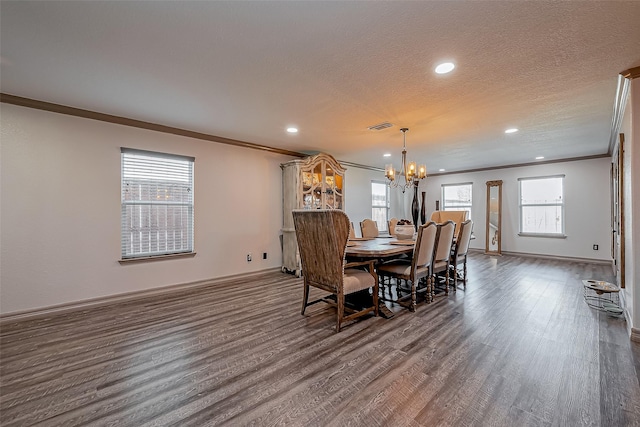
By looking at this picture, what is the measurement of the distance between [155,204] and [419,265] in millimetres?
3674

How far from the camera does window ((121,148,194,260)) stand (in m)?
3.60

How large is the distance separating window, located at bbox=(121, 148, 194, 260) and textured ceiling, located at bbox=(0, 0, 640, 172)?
607 millimetres

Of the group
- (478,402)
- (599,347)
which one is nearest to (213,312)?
(478,402)

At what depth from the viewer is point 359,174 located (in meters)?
7.17

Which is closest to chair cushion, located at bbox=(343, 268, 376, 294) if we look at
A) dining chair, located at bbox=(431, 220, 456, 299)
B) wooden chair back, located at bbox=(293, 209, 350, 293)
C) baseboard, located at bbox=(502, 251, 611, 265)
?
wooden chair back, located at bbox=(293, 209, 350, 293)

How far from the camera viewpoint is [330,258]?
8.77 ft

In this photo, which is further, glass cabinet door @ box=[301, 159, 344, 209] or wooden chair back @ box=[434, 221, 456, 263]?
glass cabinet door @ box=[301, 159, 344, 209]

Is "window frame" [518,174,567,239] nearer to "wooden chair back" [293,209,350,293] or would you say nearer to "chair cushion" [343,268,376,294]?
"chair cushion" [343,268,376,294]

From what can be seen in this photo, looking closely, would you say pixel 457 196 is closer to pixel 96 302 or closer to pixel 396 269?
pixel 396 269

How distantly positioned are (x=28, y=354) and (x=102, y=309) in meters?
1.02

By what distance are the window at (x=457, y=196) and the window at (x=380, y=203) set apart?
6.44 ft

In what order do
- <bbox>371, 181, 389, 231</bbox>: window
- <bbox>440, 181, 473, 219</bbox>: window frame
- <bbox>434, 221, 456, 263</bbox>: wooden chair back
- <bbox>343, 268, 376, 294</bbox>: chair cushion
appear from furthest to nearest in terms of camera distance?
<bbox>440, 181, 473, 219</bbox>: window frame → <bbox>371, 181, 389, 231</bbox>: window → <bbox>434, 221, 456, 263</bbox>: wooden chair back → <bbox>343, 268, 376, 294</bbox>: chair cushion

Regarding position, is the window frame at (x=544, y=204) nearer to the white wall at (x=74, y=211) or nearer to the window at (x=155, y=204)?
the white wall at (x=74, y=211)

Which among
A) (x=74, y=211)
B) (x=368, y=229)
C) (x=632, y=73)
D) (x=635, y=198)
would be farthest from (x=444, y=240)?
(x=74, y=211)
